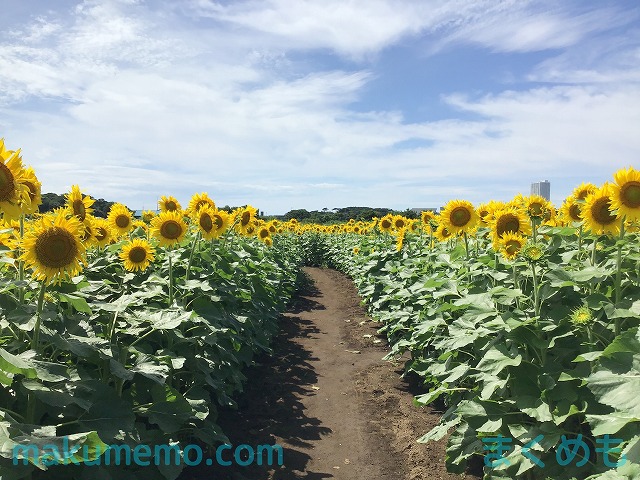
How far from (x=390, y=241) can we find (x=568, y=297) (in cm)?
793

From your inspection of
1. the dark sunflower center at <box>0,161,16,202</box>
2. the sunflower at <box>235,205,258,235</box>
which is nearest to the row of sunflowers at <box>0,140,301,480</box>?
the dark sunflower center at <box>0,161,16,202</box>

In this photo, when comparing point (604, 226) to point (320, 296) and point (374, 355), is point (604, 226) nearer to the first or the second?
point (374, 355)

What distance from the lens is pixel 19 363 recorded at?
2.04m

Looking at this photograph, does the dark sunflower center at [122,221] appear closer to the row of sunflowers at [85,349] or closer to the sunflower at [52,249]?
the row of sunflowers at [85,349]

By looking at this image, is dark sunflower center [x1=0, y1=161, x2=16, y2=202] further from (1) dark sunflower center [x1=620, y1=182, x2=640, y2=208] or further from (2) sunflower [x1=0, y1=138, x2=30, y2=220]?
(1) dark sunflower center [x1=620, y1=182, x2=640, y2=208]

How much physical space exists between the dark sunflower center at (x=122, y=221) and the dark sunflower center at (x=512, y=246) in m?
4.46

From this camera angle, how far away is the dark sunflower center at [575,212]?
476 cm

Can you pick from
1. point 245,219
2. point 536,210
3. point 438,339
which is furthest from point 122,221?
point 536,210

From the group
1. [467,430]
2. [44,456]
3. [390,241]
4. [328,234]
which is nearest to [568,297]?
[467,430]

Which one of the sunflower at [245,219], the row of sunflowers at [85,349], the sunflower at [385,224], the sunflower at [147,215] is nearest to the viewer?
the row of sunflowers at [85,349]

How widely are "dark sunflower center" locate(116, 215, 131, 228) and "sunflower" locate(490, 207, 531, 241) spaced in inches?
171

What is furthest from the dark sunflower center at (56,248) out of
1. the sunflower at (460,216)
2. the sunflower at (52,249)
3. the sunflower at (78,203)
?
the sunflower at (460,216)

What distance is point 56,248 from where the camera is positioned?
2.67 meters

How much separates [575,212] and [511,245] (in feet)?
3.31
